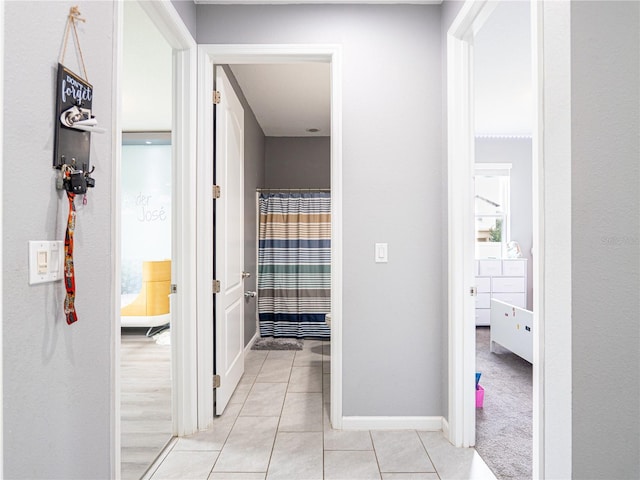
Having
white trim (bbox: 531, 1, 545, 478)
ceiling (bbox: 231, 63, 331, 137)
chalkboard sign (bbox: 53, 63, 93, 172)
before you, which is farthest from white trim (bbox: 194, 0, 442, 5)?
chalkboard sign (bbox: 53, 63, 93, 172)

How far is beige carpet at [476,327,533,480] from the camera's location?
202 cm

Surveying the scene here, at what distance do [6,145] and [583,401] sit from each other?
1.66 m

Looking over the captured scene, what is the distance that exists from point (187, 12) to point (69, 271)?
173cm

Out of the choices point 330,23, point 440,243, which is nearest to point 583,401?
point 440,243

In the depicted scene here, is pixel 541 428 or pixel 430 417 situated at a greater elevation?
pixel 541 428

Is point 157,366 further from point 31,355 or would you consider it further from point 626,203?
point 626,203

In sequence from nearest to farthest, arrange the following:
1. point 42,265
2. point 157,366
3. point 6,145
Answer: point 6,145, point 42,265, point 157,366

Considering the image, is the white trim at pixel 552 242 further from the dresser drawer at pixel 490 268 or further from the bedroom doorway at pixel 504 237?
the dresser drawer at pixel 490 268

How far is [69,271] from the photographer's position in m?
1.11

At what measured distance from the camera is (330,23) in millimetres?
2342

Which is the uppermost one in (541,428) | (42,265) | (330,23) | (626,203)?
(330,23)

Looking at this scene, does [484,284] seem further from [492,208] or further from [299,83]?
[299,83]

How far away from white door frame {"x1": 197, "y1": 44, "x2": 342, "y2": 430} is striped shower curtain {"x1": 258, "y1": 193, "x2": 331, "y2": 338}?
89.1 inches

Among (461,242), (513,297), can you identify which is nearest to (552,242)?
(461,242)
